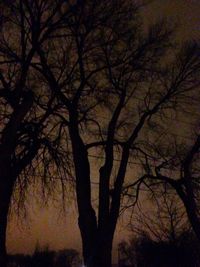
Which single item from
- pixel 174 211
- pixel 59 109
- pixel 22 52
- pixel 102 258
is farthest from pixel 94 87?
pixel 174 211

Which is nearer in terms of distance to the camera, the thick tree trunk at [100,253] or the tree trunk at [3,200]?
the tree trunk at [3,200]

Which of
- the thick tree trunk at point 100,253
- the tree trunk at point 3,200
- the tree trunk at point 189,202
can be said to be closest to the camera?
the tree trunk at point 3,200

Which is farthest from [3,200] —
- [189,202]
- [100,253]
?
[189,202]

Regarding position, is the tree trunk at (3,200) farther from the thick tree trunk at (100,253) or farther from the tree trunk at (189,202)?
the tree trunk at (189,202)

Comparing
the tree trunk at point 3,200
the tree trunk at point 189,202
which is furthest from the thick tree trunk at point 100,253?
the tree trunk at point 189,202

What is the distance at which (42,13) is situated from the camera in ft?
51.0

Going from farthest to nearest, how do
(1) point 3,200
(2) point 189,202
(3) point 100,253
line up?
(2) point 189,202 < (3) point 100,253 < (1) point 3,200

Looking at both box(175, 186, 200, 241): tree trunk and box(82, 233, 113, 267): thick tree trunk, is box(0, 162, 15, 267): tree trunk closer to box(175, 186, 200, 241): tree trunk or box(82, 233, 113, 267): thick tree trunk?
box(82, 233, 113, 267): thick tree trunk

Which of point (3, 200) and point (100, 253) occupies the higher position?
point (3, 200)

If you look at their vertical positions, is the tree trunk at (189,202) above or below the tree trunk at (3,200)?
above

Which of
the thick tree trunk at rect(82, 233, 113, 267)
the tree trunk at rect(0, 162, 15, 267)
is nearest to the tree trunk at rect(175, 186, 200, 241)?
the thick tree trunk at rect(82, 233, 113, 267)

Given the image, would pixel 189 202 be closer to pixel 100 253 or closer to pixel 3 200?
pixel 100 253

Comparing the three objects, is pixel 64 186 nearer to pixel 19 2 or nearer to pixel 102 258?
pixel 102 258

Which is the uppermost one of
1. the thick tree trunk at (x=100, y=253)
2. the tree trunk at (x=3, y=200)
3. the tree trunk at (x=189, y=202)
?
the tree trunk at (x=189, y=202)
